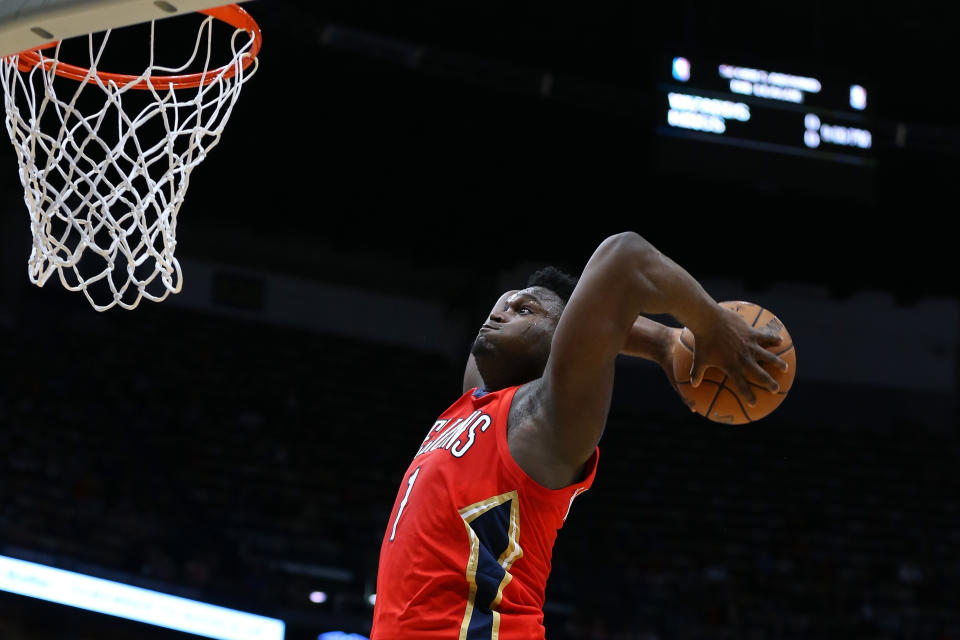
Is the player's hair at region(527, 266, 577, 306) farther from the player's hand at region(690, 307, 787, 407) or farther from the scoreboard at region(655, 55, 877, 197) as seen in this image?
the scoreboard at region(655, 55, 877, 197)

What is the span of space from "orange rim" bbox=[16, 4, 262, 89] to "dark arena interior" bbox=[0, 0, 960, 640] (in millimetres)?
3410

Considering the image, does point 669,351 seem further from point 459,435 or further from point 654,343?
point 459,435

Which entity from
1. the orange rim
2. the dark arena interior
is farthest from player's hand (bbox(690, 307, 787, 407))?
the dark arena interior

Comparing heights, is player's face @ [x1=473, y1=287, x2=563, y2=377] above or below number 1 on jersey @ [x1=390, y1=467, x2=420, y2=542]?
above

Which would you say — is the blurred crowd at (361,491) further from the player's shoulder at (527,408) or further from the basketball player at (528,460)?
the player's shoulder at (527,408)

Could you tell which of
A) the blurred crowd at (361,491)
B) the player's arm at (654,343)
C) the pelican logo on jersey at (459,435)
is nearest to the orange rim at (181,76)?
the pelican logo on jersey at (459,435)

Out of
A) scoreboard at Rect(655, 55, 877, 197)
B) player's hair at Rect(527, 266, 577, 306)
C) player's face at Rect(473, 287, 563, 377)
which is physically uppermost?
scoreboard at Rect(655, 55, 877, 197)

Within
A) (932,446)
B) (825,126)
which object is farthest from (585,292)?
(932,446)

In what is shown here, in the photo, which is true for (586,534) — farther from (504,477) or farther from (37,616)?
(504,477)

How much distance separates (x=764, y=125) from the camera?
6250 millimetres

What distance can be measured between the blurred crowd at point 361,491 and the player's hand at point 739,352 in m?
5.10

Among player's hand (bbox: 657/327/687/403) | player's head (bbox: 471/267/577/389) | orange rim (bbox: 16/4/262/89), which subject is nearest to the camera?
player's hand (bbox: 657/327/687/403)

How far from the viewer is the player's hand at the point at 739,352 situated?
2002mm

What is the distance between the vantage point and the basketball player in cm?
198
